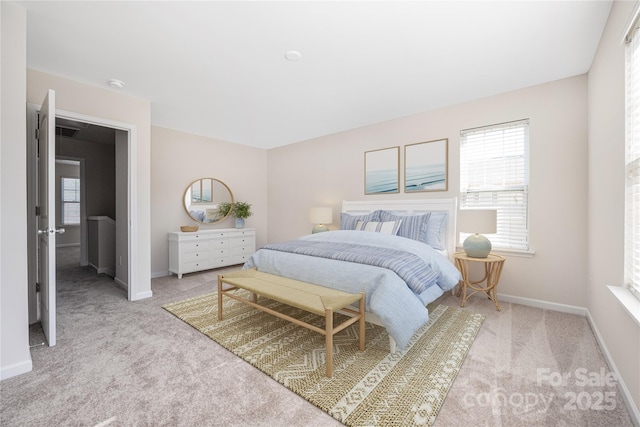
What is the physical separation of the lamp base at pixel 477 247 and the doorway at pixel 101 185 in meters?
3.84

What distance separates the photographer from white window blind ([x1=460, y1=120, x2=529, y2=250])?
3057 millimetres

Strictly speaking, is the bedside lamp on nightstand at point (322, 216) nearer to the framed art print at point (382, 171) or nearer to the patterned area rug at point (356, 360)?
the framed art print at point (382, 171)

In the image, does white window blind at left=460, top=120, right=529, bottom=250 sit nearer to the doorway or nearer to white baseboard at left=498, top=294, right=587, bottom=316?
white baseboard at left=498, top=294, right=587, bottom=316


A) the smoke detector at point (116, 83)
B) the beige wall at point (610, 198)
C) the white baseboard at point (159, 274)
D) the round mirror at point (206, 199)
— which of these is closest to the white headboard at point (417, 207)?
the beige wall at point (610, 198)

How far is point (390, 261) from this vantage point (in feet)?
7.34

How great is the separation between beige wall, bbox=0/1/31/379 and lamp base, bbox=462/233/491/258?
3.79 m

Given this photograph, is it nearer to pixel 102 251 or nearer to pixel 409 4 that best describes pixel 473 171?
pixel 409 4

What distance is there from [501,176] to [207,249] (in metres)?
4.35

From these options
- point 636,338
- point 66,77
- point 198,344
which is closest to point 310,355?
point 198,344

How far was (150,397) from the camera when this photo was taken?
1.57 meters

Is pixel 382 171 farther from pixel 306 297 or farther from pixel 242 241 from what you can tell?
pixel 242 241

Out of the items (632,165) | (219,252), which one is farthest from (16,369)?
(632,165)

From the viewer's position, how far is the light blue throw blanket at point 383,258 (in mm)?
2168

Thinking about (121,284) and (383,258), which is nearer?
(383,258)
